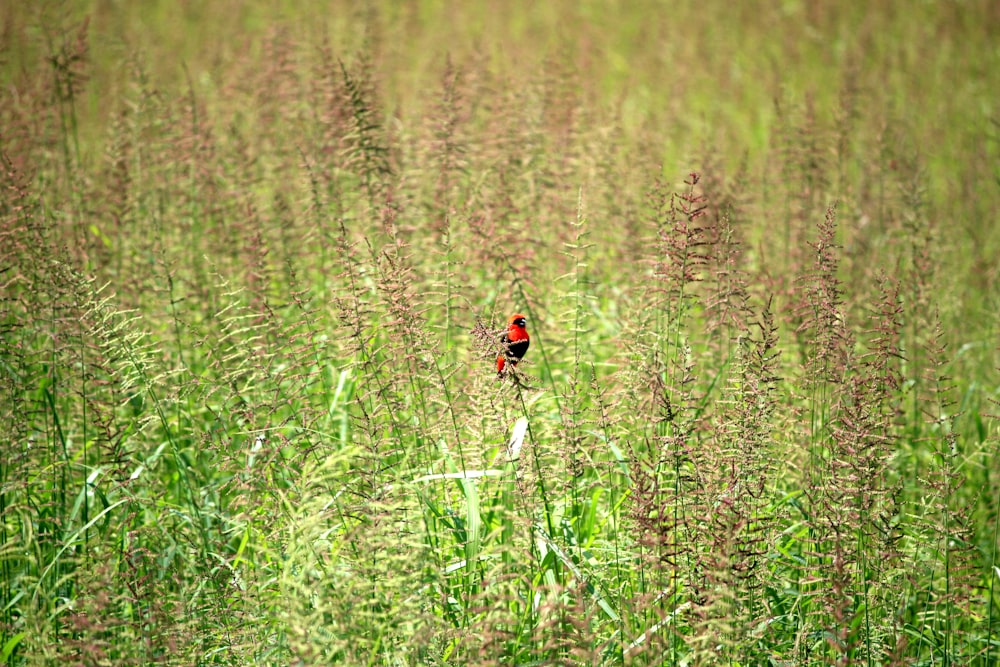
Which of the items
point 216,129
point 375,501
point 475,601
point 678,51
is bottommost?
point 475,601

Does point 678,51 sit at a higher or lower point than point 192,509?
higher

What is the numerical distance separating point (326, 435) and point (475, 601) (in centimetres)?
122

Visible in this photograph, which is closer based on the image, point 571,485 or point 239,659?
point 239,659

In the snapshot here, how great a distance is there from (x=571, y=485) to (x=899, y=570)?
1207 millimetres

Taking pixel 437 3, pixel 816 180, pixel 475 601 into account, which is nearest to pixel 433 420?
pixel 475 601

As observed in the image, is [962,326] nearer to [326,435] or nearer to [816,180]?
[816,180]

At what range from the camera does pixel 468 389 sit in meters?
3.70

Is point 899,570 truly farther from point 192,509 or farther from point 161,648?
point 192,509

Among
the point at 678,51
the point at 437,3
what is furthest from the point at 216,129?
the point at 437,3

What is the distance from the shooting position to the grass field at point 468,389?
293 cm

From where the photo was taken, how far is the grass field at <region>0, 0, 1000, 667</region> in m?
2.93

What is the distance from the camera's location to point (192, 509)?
3.75 m

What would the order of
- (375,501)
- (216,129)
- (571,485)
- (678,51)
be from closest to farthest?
(375,501)
(571,485)
(216,129)
(678,51)

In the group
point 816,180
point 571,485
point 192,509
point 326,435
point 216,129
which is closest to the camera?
point 571,485
